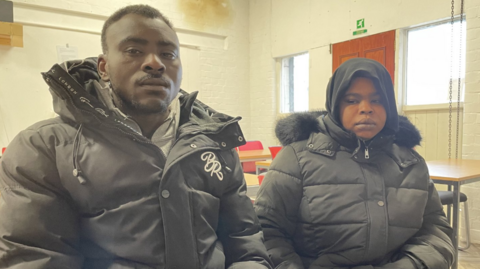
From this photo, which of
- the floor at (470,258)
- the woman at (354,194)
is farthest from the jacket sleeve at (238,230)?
the floor at (470,258)

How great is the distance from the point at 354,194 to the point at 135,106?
0.77m

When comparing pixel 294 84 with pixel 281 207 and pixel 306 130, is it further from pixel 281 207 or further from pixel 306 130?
pixel 281 207

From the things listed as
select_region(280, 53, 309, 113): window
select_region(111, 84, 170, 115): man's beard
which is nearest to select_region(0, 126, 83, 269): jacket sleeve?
select_region(111, 84, 170, 115): man's beard

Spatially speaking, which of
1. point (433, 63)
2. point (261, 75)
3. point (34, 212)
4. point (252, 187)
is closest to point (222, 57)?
point (261, 75)

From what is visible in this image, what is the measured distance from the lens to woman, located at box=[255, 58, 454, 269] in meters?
1.12

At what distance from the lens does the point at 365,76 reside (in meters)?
1.21

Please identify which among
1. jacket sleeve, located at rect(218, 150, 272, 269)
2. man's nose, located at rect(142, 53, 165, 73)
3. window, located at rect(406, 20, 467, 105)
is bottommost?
Answer: jacket sleeve, located at rect(218, 150, 272, 269)

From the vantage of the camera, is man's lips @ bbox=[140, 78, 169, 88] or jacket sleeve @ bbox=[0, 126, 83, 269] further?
man's lips @ bbox=[140, 78, 169, 88]

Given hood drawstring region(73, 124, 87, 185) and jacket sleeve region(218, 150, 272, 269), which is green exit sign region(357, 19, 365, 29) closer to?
jacket sleeve region(218, 150, 272, 269)

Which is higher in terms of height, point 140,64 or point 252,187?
point 140,64

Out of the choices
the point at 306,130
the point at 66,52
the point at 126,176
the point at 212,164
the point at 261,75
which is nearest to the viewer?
the point at 126,176

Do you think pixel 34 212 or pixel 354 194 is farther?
pixel 354 194

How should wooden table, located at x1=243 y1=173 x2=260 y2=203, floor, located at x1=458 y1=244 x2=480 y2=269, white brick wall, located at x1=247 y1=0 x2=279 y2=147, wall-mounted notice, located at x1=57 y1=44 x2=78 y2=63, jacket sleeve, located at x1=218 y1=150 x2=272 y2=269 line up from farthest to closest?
white brick wall, located at x1=247 y1=0 x2=279 y2=147
wall-mounted notice, located at x1=57 y1=44 x2=78 y2=63
floor, located at x1=458 y1=244 x2=480 y2=269
wooden table, located at x1=243 y1=173 x2=260 y2=203
jacket sleeve, located at x1=218 y1=150 x2=272 y2=269

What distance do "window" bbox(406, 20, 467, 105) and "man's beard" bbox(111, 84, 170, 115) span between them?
11.3ft
